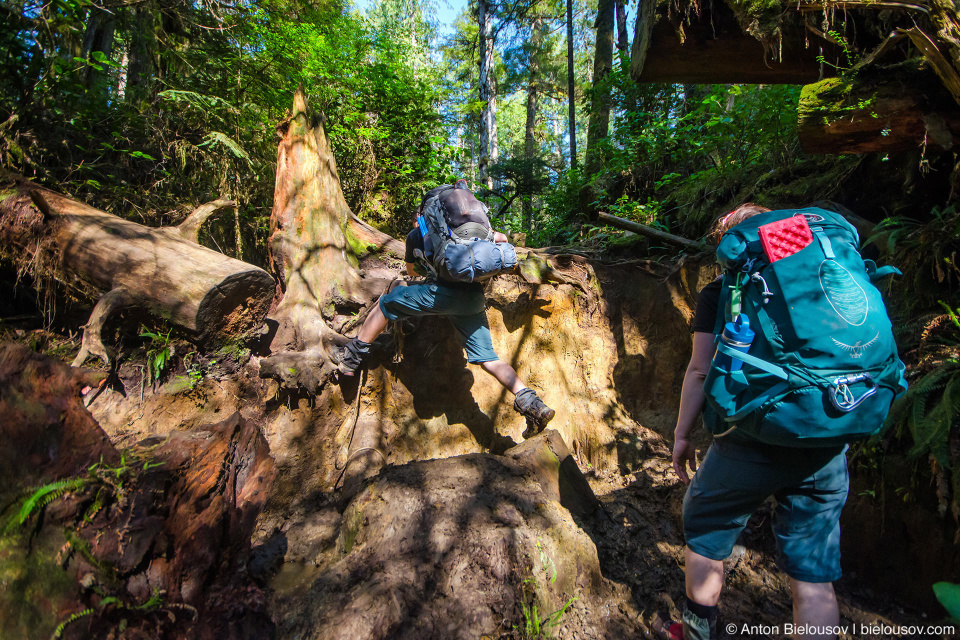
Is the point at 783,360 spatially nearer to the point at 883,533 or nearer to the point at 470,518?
the point at 470,518

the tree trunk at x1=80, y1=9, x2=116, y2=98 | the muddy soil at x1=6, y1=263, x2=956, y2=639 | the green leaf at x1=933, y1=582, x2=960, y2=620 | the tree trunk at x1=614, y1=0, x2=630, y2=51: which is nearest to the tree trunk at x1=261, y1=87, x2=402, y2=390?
the muddy soil at x1=6, y1=263, x2=956, y2=639

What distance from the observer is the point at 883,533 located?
259cm

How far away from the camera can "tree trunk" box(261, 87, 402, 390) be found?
12.6 feet

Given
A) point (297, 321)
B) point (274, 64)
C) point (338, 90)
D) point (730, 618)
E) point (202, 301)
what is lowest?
point (730, 618)

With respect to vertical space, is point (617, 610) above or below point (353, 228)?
below

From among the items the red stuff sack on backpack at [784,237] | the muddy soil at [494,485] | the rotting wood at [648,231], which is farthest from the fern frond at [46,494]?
the rotting wood at [648,231]

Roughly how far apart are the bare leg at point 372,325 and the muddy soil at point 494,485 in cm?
28

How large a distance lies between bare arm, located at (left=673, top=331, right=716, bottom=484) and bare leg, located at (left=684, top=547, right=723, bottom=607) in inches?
13.9

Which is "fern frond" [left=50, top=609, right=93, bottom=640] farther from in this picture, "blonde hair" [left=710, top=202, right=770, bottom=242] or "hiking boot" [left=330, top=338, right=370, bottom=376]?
"blonde hair" [left=710, top=202, right=770, bottom=242]

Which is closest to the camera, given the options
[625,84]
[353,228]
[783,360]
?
[783,360]

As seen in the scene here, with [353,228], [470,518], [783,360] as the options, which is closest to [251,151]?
[353,228]

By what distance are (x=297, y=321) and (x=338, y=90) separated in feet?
15.8

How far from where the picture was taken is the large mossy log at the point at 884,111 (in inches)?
107

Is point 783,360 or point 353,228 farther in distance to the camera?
point 353,228
